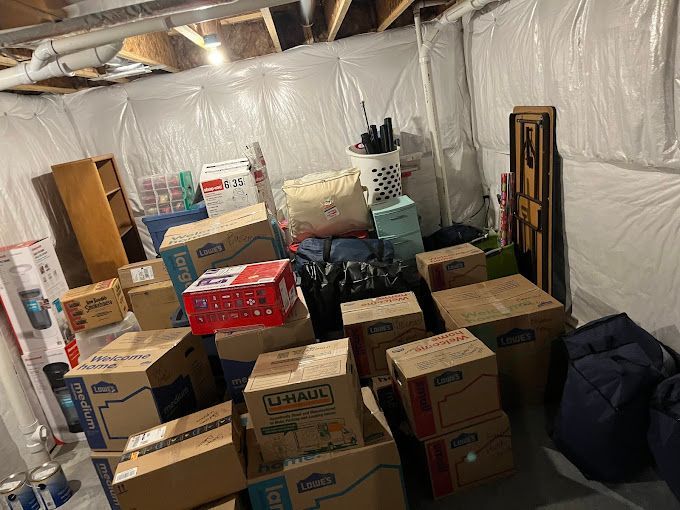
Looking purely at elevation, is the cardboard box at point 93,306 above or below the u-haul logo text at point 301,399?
above

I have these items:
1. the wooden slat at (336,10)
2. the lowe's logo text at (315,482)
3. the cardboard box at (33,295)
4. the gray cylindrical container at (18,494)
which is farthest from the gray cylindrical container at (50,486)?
the wooden slat at (336,10)

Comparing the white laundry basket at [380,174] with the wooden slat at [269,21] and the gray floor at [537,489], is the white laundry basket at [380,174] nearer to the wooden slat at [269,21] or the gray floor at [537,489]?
the wooden slat at [269,21]

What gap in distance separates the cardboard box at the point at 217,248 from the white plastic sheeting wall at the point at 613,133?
158 cm

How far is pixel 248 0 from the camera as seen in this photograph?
5.80 ft

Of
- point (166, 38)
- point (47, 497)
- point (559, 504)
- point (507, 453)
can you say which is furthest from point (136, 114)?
point (559, 504)

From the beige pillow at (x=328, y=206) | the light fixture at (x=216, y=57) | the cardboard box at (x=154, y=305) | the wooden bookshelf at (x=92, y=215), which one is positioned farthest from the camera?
the light fixture at (x=216, y=57)

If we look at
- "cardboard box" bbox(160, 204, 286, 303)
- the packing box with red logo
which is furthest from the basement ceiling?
"cardboard box" bbox(160, 204, 286, 303)

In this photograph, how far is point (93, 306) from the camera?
2678 mm

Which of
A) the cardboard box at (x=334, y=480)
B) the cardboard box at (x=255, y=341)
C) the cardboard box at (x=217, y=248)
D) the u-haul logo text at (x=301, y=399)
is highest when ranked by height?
the cardboard box at (x=217, y=248)

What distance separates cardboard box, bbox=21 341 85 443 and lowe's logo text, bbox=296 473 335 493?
1662 mm

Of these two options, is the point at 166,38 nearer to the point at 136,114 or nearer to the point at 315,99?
the point at 136,114

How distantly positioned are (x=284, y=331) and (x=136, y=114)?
293 cm

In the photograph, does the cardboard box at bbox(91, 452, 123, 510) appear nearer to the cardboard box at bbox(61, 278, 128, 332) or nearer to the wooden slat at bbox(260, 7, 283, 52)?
the cardboard box at bbox(61, 278, 128, 332)

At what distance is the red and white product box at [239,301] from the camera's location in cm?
178
